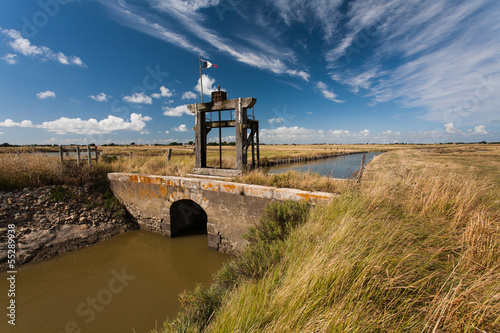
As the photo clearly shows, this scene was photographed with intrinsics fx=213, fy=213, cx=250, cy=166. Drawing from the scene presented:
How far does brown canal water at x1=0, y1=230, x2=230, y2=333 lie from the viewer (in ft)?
13.2

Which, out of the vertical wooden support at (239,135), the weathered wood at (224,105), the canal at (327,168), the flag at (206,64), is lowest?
the canal at (327,168)

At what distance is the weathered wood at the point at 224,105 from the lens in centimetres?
761

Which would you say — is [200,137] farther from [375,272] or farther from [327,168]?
[327,168]

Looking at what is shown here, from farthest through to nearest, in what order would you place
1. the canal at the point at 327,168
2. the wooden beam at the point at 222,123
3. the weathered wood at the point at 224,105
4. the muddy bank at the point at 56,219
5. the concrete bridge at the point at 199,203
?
the wooden beam at the point at 222,123
the weathered wood at the point at 224,105
the canal at the point at 327,168
the muddy bank at the point at 56,219
the concrete bridge at the point at 199,203

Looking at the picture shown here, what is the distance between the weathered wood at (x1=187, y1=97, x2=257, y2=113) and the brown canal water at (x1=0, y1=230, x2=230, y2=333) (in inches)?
196

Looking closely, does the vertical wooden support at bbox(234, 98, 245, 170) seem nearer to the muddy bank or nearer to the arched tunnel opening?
the arched tunnel opening

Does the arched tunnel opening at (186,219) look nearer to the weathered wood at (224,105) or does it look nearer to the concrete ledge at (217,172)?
the concrete ledge at (217,172)

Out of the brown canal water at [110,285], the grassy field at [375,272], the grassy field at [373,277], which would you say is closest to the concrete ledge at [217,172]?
the brown canal water at [110,285]

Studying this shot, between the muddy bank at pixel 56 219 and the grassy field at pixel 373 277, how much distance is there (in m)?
6.33

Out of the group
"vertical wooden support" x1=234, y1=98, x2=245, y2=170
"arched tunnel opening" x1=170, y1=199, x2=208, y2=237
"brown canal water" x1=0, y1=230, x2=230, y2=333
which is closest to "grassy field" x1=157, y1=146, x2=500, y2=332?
"brown canal water" x1=0, y1=230, x2=230, y2=333

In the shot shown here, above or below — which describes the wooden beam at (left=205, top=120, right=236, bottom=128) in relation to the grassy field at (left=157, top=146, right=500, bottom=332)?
above

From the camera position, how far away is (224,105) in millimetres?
8188

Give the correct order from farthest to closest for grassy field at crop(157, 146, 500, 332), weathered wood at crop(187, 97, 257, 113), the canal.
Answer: weathered wood at crop(187, 97, 257, 113), the canal, grassy field at crop(157, 146, 500, 332)

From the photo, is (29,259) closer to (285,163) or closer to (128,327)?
(128,327)
